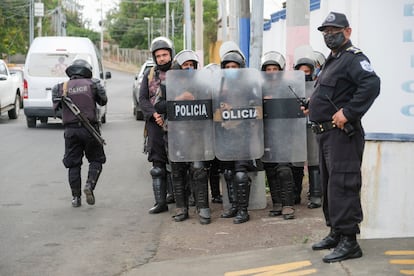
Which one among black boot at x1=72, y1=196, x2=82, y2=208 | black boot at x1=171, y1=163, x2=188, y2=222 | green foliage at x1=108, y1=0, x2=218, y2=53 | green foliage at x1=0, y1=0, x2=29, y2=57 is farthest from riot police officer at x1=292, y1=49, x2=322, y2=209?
green foliage at x1=108, y1=0, x2=218, y2=53

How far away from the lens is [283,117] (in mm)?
7578

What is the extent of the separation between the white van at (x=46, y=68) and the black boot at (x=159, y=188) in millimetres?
9458

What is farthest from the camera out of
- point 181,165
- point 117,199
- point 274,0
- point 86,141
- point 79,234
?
point 274,0

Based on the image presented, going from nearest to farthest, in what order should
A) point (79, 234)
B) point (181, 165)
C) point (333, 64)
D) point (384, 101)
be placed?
1. point (333, 64)
2. point (384, 101)
3. point (79, 234)
4. point (181, 165)

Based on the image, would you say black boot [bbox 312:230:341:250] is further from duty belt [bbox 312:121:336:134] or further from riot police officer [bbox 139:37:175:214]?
riot police officer [bbox 139:37:175:214]

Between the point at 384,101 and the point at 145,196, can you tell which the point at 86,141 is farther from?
the point at 384,101

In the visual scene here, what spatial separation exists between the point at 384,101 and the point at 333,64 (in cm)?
87

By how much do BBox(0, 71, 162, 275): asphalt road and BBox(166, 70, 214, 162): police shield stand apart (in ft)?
2.93

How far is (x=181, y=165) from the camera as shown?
7.73 metres

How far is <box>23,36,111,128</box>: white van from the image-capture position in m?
17.3

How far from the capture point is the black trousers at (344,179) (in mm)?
5379

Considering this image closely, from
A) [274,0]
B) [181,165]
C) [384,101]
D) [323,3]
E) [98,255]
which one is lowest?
[98,255]

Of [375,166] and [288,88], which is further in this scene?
[288,88]

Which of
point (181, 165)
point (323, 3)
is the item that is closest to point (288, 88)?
point (181, 165)
